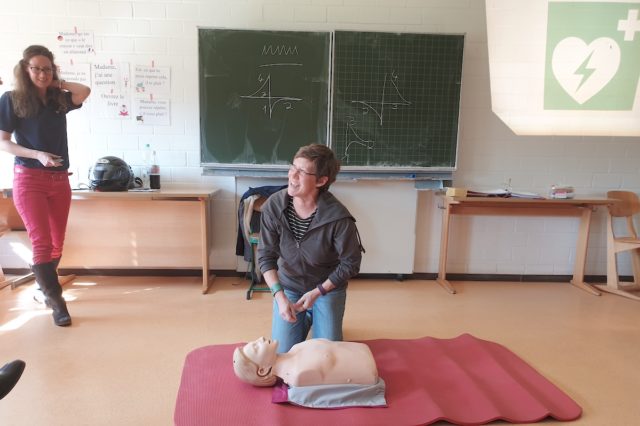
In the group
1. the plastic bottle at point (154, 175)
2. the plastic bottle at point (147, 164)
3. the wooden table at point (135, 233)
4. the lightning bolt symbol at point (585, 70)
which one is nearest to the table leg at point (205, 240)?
the wooden table at point (135, 233)

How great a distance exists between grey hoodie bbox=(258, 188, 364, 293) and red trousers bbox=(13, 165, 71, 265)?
1421mm

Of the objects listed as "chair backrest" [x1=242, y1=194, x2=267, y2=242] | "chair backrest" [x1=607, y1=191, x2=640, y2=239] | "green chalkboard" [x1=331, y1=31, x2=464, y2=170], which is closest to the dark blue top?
"chair backrest" [x1=242, y1=194, x2=267, y2=242]

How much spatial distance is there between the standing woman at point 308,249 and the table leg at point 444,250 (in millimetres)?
1675

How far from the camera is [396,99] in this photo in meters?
3.21

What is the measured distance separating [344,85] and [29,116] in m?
2.06

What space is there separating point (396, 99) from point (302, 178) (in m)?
1.77

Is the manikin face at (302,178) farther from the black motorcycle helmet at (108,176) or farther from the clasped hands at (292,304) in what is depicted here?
the black motorcycle helmet at (108,176)

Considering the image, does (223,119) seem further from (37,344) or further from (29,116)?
(37,344)

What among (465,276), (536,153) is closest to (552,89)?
(536,153)

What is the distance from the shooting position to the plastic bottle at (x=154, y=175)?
322 cm

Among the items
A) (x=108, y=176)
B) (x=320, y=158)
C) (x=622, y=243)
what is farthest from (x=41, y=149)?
(x=622, y=243)

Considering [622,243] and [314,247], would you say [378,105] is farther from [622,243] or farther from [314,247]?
[622,243]

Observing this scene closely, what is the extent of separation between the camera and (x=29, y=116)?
236 centimetres

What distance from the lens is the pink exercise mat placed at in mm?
1586
